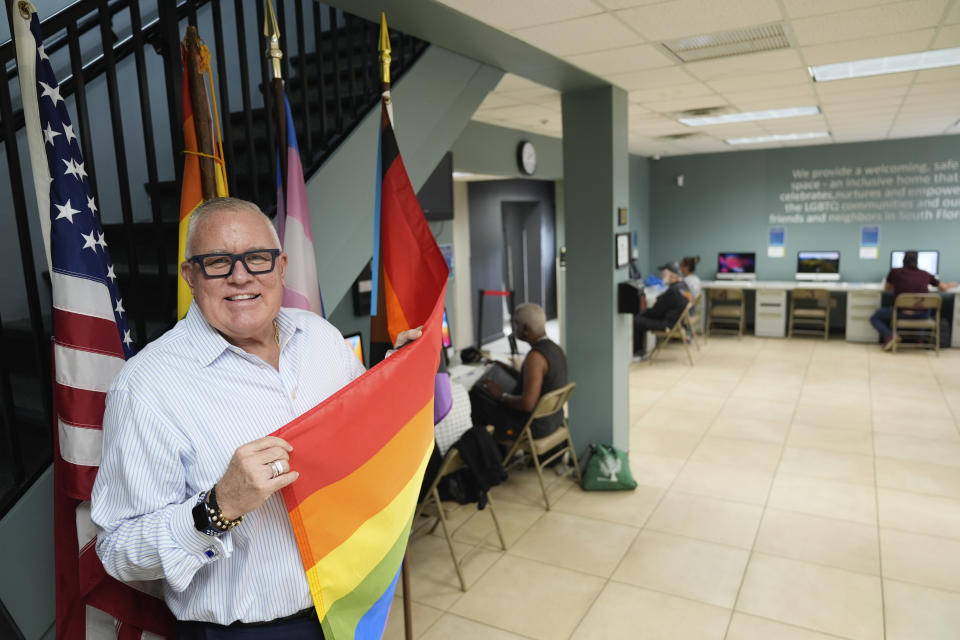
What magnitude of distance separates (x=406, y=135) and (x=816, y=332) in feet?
29.0

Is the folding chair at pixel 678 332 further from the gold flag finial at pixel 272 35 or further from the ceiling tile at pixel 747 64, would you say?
the gold flag finial at pixel 272 35

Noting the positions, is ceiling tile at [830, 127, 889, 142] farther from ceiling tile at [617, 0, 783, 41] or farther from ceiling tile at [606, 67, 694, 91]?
ceiling tile at [617, 0, 783, 41]

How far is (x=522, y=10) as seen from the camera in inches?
111

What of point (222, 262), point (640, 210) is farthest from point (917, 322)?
point (222, 262)

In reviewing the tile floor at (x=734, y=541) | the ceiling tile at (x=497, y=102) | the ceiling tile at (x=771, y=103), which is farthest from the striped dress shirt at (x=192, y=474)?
the ceiling tile at (x=771, y=103)

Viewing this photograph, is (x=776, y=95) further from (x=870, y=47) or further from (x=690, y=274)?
(x=690, y=274)

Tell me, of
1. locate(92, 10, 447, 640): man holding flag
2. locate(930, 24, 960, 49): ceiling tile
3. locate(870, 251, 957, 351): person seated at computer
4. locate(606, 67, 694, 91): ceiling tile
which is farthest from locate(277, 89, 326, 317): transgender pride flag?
locate(870, 251, 957, 351): person seated at computer

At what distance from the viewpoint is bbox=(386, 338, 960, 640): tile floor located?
10.1 feet

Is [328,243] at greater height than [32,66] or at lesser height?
lesser

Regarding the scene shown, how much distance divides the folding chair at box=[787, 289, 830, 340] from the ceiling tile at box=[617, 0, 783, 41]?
7094 millimetres

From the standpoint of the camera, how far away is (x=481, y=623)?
3107mm

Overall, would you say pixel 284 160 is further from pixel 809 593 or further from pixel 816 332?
pixel 816 332

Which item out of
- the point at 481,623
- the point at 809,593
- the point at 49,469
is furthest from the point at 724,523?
the point at 49,469

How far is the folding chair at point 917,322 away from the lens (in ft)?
26.9
